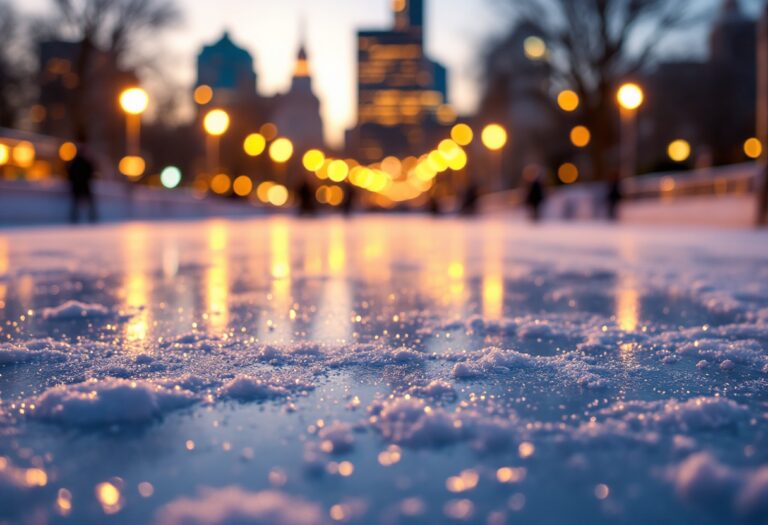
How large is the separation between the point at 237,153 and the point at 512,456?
63.5 m

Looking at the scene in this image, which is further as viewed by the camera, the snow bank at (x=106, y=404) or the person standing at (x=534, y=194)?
the person standing at (x=534, y=194)

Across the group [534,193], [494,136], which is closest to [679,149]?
[494,136]

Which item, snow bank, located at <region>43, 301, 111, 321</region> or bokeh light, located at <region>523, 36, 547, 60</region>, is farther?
bokeh light, located at <region>523, 36, 547, 60</region>

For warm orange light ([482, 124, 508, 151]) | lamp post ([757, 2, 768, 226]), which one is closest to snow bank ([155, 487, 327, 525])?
lamp post ([757, 2, 768, 226])

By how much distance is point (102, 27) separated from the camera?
2638 centimetres

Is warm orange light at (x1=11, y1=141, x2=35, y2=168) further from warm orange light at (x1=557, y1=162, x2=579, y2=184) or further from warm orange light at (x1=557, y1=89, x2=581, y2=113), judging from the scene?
warm orange light at (x1=557, y1=162, x2=579, y2=184)

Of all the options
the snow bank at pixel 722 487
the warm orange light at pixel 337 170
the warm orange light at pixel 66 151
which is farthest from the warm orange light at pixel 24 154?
the warm orange light at pixel 337 170

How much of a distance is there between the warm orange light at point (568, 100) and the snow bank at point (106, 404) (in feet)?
75.1

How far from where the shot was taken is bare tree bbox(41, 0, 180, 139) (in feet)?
85.2

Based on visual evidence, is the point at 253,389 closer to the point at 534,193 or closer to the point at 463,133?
the point at 534,193

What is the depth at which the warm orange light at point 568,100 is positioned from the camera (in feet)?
74.8

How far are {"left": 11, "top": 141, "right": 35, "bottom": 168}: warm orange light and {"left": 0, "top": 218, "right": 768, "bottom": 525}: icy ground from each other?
23.1m

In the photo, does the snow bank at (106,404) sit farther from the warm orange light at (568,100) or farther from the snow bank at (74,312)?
the warm orange light at (568,100)

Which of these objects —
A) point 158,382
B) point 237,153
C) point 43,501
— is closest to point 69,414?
point 158,382
